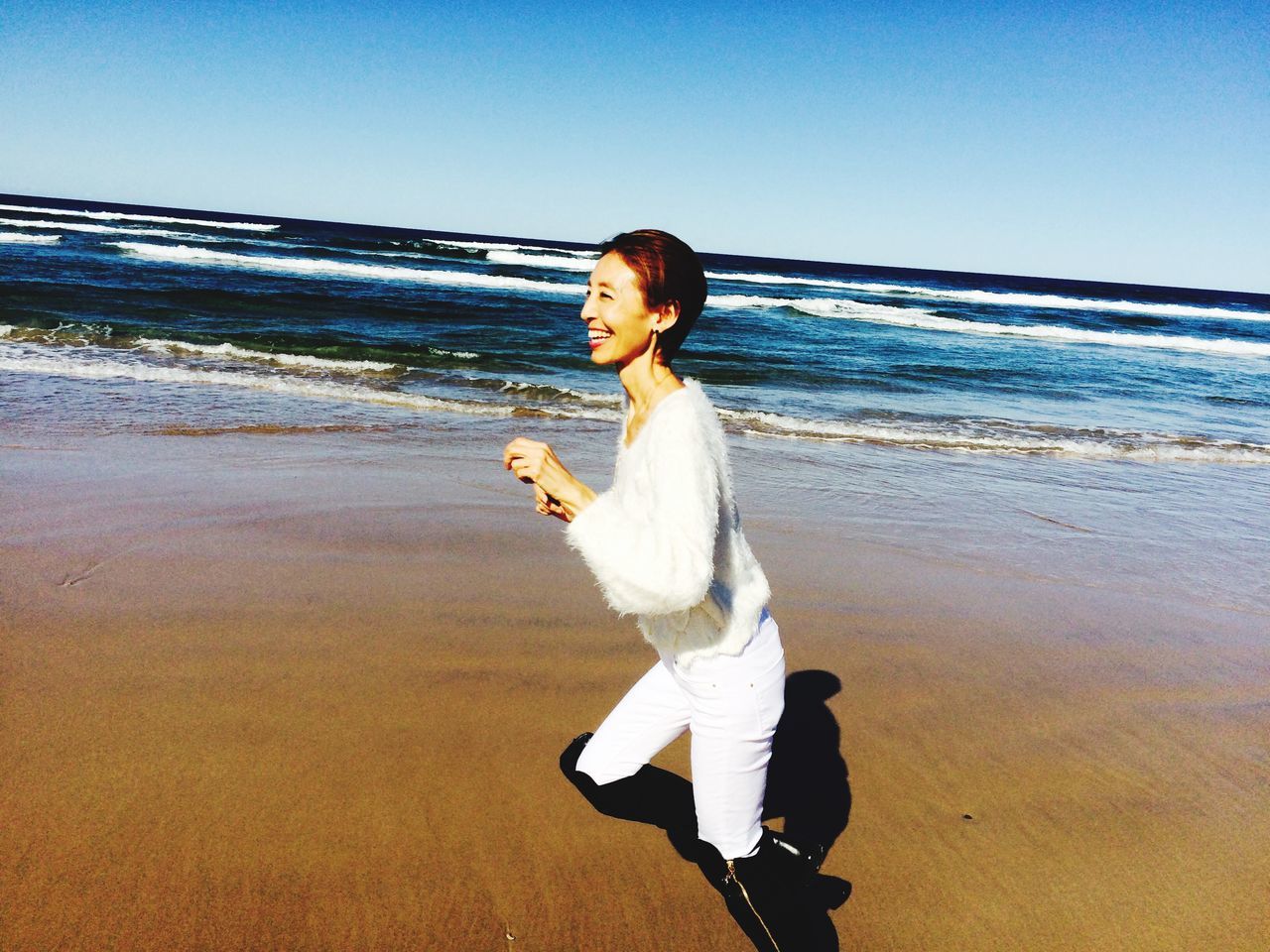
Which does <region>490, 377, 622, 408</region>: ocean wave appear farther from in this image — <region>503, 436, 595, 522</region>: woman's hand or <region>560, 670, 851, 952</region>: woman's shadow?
<region>503, 436, 595, 522</region>: woman's hand

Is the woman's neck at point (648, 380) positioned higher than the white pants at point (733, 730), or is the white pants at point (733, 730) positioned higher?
the woman's neck at point (648, 380)

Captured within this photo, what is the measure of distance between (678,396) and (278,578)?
3.29 m

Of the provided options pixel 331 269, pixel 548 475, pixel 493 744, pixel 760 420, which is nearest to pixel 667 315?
pixel 548 475

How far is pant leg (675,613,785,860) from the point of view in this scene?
72.3 inches

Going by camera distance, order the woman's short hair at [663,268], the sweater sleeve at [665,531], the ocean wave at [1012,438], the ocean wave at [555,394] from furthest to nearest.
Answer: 1. the ocean wave at [555,394]
2. the ocean wave at [1012,438]
3. the woman's short hair at [663,268]
4. the sweater sleeve at [665,531]

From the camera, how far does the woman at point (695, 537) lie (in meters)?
1.58

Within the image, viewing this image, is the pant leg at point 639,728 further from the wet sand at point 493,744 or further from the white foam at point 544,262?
the white foam at point 544,262

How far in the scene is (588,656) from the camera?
377cm

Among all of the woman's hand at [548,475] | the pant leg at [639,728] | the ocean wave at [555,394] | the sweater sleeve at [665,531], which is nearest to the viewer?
the sweater sleeve at [665,531]

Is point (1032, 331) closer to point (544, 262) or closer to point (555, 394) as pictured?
point (555, 394)

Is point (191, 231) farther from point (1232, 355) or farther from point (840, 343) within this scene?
point (1232, 355)

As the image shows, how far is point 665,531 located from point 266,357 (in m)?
12.2

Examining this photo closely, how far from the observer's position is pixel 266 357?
12.1m

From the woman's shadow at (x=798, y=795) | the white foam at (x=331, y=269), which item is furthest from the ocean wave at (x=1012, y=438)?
the white foam at (x=331, y=269)
